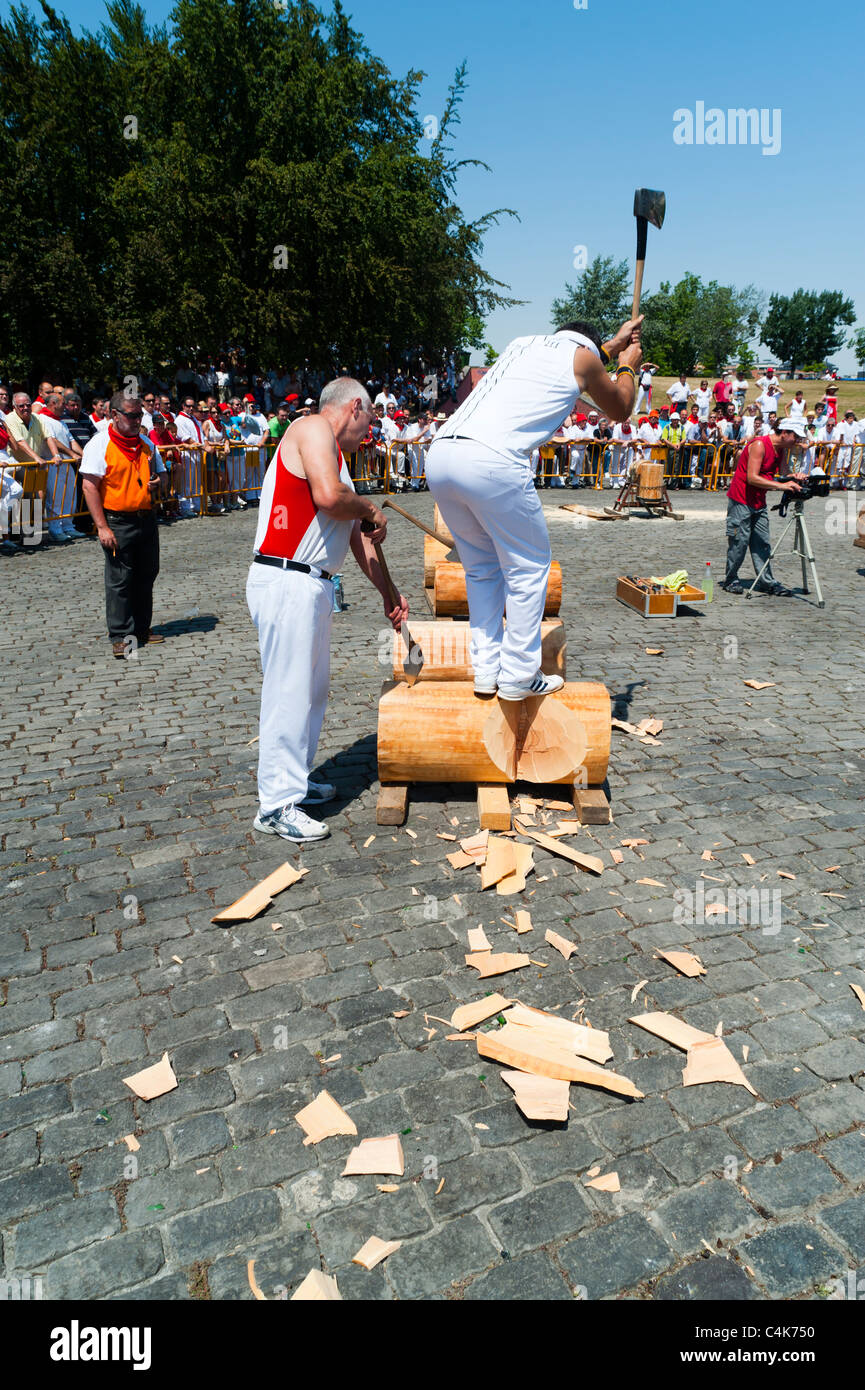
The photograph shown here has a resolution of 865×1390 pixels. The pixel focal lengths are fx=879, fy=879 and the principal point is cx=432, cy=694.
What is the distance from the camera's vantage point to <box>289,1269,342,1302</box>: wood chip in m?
2.23

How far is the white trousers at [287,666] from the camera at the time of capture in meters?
4.30

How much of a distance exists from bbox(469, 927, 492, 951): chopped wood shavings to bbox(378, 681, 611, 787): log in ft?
3.62

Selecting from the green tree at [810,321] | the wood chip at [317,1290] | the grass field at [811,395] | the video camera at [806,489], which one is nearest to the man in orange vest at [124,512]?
the wood chip at [317,1290]

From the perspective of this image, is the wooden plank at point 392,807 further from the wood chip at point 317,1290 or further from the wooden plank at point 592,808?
the wood chip at point 317,1290

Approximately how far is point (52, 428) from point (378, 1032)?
13.3 meters

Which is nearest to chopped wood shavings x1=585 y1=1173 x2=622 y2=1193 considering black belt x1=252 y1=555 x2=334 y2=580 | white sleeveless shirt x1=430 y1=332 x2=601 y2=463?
white sleeveless shirt x1=430 y1=332 x2=601 y2=463

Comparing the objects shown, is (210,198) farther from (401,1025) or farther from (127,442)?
(401,1025)

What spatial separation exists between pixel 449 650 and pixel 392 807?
3.58 feet

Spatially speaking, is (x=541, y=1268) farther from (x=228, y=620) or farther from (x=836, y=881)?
(x=228, y=620)

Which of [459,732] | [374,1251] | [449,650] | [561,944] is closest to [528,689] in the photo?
[459,732]

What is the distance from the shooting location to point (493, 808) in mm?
4574

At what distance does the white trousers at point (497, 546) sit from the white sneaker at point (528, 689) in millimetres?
37
